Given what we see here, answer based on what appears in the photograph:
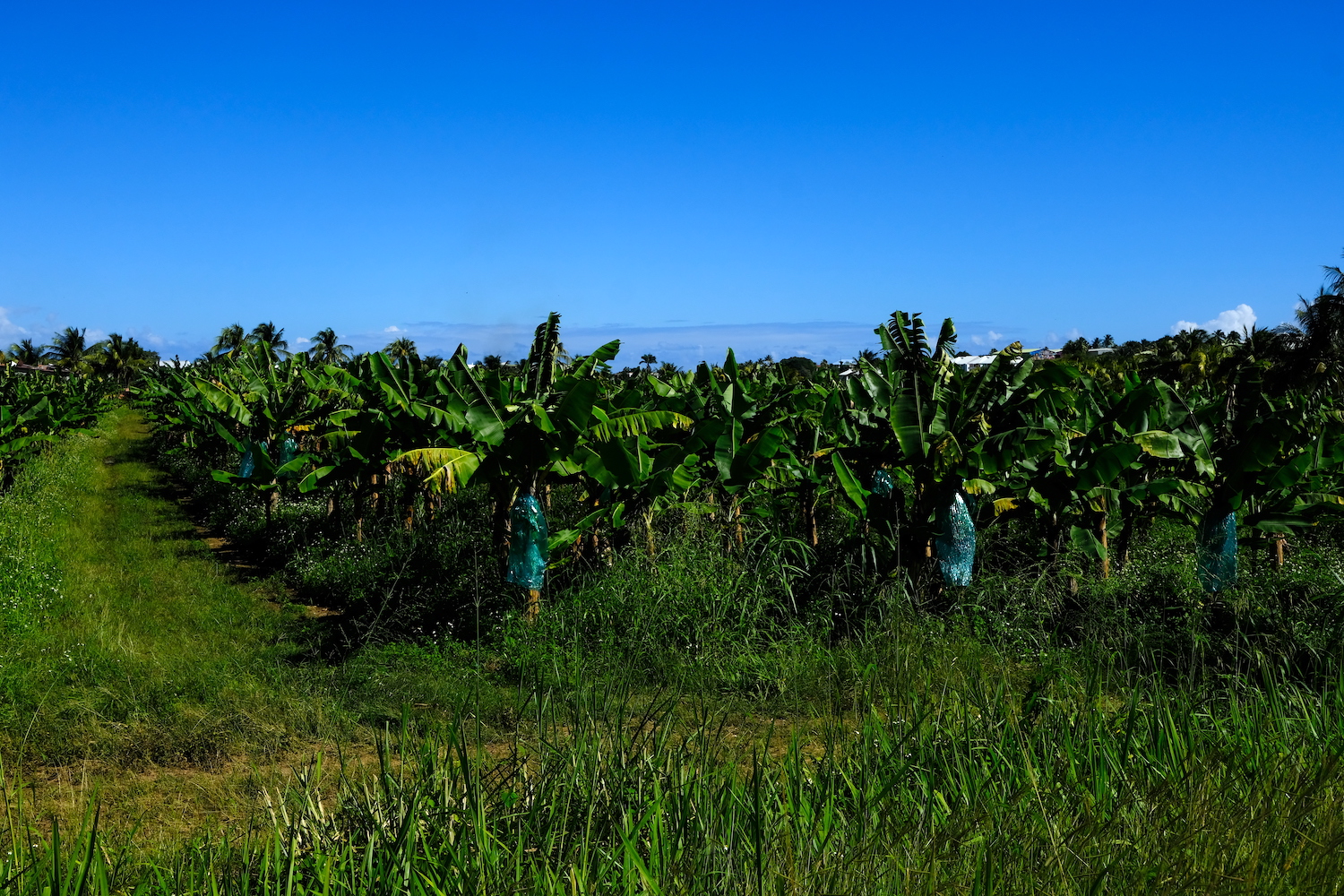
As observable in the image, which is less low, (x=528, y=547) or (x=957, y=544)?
(x=957, y=544)

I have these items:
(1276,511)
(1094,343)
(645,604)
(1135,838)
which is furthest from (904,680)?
(1094,343)

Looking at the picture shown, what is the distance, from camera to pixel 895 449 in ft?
31.1

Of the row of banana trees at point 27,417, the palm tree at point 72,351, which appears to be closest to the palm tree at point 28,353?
the palm tree at point 72,351

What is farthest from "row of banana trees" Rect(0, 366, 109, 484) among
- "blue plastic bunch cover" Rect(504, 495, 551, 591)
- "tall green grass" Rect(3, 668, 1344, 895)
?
"tall green grass" Rect(3, 668, 1344, 895)

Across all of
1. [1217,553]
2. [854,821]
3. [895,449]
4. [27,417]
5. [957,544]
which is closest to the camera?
[854,821]

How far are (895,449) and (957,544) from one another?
1477mm

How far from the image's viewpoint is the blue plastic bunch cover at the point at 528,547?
933 centimetres

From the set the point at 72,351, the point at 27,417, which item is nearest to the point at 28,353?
the point at 72,351

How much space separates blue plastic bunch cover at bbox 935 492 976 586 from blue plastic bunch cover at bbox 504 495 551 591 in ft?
12.0

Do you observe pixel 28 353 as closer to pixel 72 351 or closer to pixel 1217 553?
pixel 72 351

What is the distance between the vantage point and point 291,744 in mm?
6512

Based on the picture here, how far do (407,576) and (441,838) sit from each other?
27.7ft

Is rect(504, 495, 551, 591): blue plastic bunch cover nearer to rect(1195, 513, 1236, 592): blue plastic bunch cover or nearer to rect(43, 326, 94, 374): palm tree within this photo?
rect(1195, 513, 1236, 592): blue plastic bunch cover

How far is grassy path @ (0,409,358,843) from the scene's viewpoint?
19.7 ft
